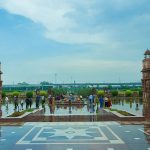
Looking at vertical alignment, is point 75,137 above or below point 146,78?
below

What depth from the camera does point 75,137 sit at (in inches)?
657

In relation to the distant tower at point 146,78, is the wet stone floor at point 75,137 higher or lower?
lower

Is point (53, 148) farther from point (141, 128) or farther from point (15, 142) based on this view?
point (141, 128)

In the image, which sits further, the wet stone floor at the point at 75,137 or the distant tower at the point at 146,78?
the distant tower at the point at 146,78

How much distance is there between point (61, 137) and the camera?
658 inches

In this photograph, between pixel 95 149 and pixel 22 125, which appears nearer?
pixel 95 149

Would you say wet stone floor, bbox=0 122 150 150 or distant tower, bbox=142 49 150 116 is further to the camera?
distant tower, bbox=142 49 150 116

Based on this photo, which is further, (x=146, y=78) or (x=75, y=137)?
(x=146, y=78)

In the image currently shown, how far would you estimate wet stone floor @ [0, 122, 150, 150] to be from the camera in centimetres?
1438

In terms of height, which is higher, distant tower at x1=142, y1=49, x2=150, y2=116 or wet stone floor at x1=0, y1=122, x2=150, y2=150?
distant tower at x1=142, y1=49, x2=150, y2=116

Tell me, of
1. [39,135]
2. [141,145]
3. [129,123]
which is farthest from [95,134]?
[129,123]

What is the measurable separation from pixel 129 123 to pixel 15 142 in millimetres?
8570

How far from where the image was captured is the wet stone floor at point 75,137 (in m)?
14.4

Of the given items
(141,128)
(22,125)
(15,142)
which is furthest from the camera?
(22,125)
